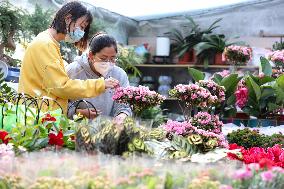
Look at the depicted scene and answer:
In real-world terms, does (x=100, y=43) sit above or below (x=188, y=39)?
below

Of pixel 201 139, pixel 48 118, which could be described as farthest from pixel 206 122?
pixel 48 118

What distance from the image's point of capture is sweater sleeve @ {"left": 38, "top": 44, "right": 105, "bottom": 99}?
2066mm

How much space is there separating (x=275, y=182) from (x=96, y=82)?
1.19 meters

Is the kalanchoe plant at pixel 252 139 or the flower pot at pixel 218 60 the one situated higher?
the flower pot at pixel 218 60

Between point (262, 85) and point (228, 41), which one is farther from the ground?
point (228, 41)

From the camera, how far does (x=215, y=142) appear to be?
1.64 meters

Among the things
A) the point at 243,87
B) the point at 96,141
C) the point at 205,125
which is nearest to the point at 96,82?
the point at 205,125

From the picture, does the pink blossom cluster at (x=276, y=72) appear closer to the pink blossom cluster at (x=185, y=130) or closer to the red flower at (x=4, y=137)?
the pink blossom cluster at (x=185, y=130)

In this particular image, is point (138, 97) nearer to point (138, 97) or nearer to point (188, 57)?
point (138, 97)

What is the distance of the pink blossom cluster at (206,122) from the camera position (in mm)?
2260

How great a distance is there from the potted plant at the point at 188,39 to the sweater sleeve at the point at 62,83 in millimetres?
4458

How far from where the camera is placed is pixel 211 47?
6184mm

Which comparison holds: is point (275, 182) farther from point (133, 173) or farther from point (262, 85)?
point (262, 85)

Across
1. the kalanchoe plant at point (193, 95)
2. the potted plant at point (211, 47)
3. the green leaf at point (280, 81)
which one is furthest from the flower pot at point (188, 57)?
the kalanchoe plant at point (193, 95)
